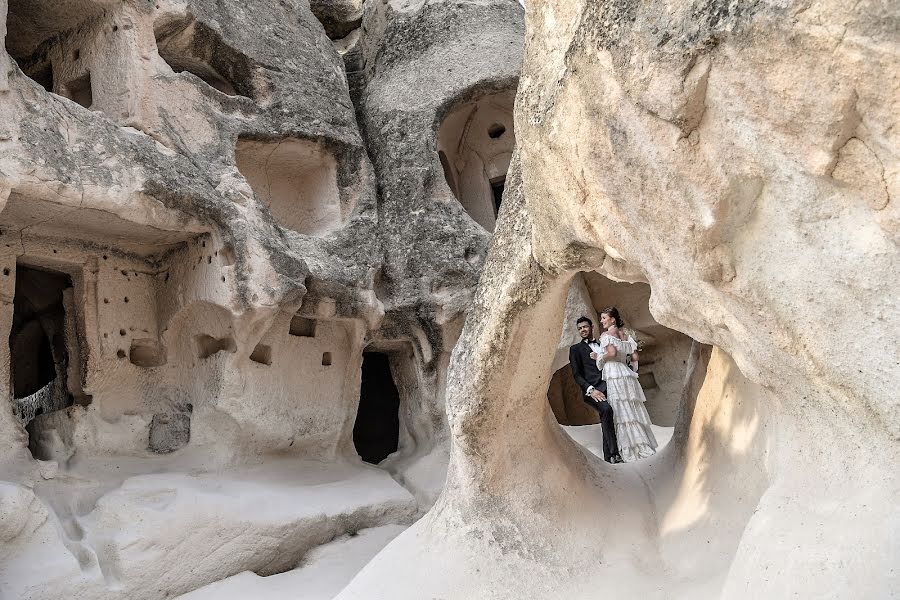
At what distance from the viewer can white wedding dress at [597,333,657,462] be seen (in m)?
4.77

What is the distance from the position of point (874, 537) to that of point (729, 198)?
0.91 m

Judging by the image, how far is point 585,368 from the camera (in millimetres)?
5043

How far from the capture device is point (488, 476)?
3816 millimetres

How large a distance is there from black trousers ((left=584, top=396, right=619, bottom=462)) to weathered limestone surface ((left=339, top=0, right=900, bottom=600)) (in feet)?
3.71

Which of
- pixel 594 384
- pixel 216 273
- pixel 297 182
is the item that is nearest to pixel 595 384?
pixel 594 384

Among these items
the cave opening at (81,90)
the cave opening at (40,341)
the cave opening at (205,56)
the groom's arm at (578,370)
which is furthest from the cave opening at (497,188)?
the cave opening at (40,341)

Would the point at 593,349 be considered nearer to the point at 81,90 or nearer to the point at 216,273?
the point at 216,273

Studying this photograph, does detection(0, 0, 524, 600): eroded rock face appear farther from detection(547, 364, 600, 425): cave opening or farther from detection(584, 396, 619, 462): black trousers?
detection(547, 364, 600, 425): cave opening

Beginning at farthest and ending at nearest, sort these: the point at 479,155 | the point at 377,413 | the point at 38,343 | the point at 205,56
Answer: the point at 377,413 → the point at 479,155 → the point at 38,343 → the point at 205,56

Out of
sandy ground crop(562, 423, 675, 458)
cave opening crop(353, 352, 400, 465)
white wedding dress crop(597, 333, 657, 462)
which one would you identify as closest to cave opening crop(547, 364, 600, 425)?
cave opening crop(353, 352, 400, 465)

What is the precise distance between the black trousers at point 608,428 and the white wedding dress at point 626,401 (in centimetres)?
4

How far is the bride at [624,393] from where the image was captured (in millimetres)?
4742

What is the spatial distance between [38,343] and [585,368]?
15.9 feet

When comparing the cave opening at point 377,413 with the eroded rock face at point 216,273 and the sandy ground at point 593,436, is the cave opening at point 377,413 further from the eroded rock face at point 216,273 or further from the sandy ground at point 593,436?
the sandy ground at point 593,436
